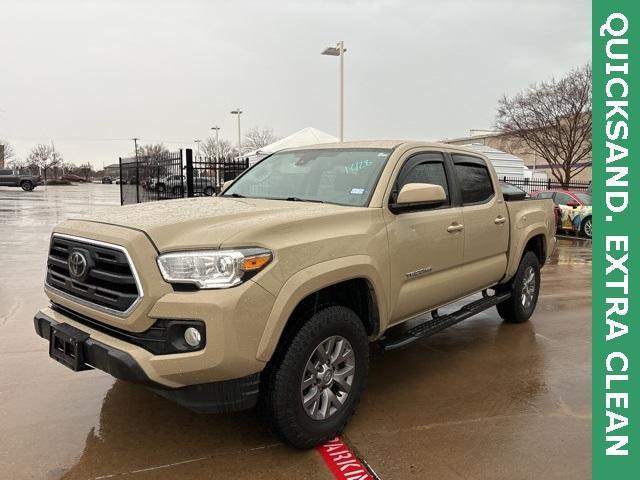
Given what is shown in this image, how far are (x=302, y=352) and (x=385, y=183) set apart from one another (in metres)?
1.41

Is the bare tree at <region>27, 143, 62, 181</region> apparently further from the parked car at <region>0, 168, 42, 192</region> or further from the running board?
the running board

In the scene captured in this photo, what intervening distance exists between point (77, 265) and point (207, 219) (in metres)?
0.81

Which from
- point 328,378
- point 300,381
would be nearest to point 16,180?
point 328,378

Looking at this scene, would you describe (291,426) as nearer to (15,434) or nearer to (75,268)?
(75,268)

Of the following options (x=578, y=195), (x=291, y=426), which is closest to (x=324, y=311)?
(x=291, y=426)

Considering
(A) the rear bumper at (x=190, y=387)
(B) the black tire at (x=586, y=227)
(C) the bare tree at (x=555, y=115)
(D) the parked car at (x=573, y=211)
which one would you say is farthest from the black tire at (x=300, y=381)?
(C) the bare tree at (x=555, y=115)

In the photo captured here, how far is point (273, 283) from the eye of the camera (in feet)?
9.22

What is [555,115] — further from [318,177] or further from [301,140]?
[318,177]

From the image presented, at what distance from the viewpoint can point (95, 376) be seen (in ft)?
14.1

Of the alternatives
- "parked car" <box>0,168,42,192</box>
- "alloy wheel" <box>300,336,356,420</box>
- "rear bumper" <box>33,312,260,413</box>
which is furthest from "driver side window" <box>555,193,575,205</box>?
"parked car" <box>0,168,42,192</box>

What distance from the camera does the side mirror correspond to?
3.59m

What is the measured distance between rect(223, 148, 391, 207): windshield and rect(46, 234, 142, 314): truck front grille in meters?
1.49

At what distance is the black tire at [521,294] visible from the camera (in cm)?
577

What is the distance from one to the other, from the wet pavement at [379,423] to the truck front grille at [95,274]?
94 cm
